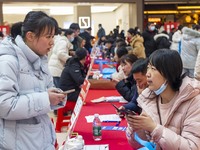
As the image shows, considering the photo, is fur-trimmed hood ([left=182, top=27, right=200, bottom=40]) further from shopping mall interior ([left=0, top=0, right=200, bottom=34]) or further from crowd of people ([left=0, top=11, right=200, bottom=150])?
shopping mall interior ([left=0, top=0, right=200, bottom=34])

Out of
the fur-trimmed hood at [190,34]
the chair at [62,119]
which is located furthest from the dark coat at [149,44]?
the chair at [62,119]

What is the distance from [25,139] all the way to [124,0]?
1407 cm

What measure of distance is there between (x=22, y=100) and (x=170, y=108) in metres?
0.76

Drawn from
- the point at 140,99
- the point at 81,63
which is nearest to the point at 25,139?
the point at 140,99

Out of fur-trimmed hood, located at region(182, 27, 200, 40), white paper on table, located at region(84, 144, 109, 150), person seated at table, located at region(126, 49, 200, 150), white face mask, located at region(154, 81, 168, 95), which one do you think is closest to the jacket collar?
person seated at table, located at region(126, 49, 200, 150)

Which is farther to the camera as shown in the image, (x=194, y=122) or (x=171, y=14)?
(x=171, y=14)

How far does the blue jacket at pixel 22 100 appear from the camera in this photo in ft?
5.34

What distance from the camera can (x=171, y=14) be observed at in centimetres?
2145

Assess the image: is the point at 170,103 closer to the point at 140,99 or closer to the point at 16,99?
the point at 140,99

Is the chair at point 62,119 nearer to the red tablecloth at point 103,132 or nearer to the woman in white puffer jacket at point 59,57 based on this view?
the red tablecloth at point 103,132

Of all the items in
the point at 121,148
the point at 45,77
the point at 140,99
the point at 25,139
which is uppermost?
the point at 45,77

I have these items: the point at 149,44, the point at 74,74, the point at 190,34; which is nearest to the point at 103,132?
the point at 74,74

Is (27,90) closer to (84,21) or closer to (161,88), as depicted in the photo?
(161,88)

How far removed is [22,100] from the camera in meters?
1.65
